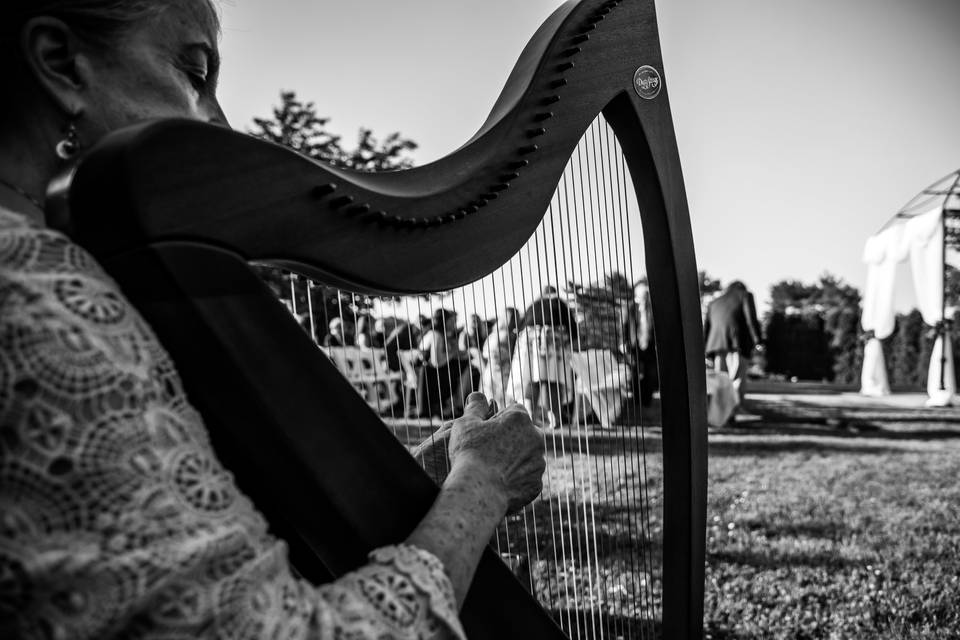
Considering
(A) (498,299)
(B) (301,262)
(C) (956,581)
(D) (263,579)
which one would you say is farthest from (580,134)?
(C) (956,581)

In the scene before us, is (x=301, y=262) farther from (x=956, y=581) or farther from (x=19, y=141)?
(x=956, y=581)

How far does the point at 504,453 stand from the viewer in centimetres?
89

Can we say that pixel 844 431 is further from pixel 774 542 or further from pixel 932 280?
pixel 774 542

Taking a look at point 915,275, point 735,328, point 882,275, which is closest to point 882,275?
point 882,275

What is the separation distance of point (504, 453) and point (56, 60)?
2.19ft

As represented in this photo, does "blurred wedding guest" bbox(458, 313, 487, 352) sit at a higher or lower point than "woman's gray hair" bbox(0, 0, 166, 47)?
lower

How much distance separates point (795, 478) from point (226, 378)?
5144 mm

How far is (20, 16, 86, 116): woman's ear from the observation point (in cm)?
71

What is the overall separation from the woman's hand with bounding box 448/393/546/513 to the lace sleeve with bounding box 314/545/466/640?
20 centimetres

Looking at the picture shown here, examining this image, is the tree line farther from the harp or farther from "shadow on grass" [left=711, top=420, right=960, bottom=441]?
the harp

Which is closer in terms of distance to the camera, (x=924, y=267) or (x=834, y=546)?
(x=834, y=546)

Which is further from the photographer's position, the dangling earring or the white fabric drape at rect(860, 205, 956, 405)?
the white fabric drape at rect(860, 205, 956, 405)

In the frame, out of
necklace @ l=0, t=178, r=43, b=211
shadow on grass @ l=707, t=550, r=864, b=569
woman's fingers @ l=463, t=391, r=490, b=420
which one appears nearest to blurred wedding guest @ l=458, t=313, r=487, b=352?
woman's fingers @ l=463, t=391, r=490, b=420

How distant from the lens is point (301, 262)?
2.48 ft
